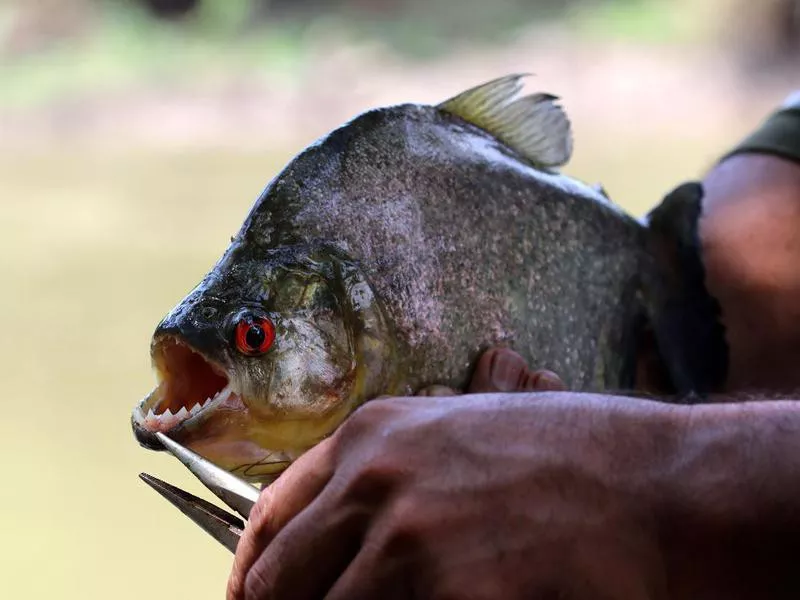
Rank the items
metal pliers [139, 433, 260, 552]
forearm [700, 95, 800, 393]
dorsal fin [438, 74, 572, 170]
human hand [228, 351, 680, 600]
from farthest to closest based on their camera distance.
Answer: forearm [700, 95, 800, 393] → dorsal fin [438, 74, 572, 170] → metal pliers [139, 433, 260, 552] → human hand [228, 351, 680, 600]

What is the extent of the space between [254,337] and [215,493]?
176 mm

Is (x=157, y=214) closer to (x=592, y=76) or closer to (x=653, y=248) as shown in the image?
(x=592, y=76)

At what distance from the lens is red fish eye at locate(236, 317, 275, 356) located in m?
1.02

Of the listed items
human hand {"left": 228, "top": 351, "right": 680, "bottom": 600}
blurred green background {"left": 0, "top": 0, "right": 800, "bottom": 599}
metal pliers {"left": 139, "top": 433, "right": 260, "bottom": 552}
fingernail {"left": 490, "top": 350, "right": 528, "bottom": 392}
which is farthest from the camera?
blurred green background {"left": 0, "top": 0, "right": 800, "bottom": 599}

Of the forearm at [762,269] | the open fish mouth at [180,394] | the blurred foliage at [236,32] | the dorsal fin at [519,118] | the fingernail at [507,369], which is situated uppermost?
the blurred foliage at [236,32]

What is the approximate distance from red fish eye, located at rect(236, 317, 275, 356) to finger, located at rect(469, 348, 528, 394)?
258 millimetres

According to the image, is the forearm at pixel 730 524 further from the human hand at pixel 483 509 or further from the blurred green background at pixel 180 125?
the blurred green background at pixel 180 125

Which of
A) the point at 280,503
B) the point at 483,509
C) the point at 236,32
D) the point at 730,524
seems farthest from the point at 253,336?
the point at 236,32

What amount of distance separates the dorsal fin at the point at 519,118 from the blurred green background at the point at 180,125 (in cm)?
299

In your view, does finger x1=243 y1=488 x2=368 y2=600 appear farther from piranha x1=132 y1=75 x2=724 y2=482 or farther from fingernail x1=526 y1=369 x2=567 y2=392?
fingernail x1=526 y1=369 x2=567 y2=392

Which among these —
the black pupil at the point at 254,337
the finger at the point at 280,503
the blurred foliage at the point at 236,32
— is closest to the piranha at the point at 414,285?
the black pupil at the point at 254,337

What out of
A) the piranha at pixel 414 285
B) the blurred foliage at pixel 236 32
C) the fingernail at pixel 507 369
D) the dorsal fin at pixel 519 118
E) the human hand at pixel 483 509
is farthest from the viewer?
the blurred foliage at pixel 236 32

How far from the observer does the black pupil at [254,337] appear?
3.37 ft

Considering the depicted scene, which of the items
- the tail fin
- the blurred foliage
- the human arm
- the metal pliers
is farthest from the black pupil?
the blurred foliage
